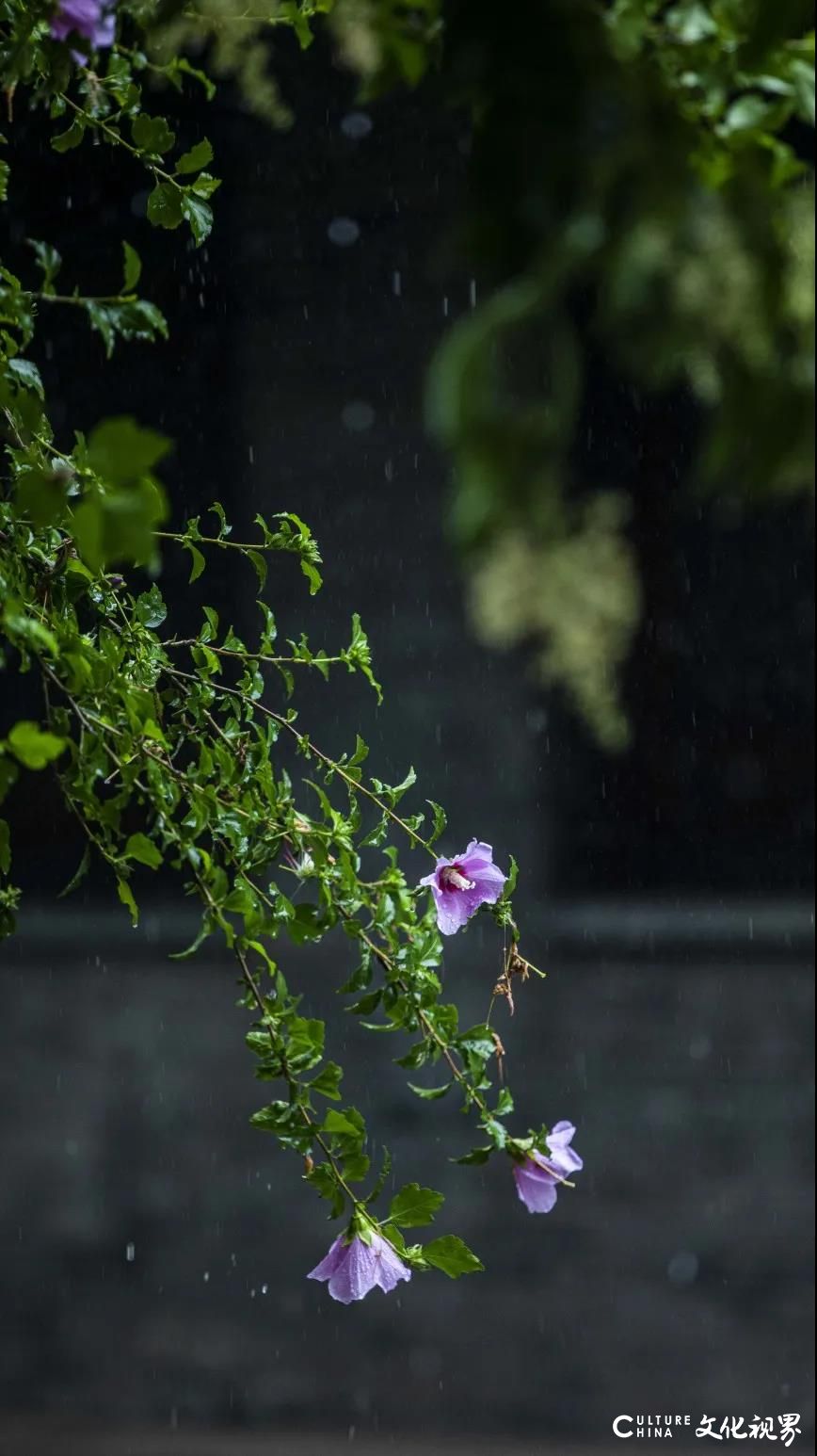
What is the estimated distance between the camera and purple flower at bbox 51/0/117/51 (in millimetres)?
653

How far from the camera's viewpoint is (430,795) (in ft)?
10.6

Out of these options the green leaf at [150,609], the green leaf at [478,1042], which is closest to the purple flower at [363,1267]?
the green leaf at [478,1042]

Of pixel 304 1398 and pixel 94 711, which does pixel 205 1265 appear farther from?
pixel 94 711

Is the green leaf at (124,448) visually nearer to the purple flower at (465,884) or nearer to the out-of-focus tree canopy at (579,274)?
the out-of-focus tree canopy at (579,274)

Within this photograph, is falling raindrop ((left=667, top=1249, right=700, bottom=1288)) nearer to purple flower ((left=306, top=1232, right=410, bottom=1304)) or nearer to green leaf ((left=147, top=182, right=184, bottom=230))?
purple flower ((left=306, top=1232, right=410, bottom=1304))

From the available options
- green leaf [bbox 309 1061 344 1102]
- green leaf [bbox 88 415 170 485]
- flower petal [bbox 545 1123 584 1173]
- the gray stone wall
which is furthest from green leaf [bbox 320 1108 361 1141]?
the gray stone wall

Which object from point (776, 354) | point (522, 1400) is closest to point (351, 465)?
point (522, 1400)

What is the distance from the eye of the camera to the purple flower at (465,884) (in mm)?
874

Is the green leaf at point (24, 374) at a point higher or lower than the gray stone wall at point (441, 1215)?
higher

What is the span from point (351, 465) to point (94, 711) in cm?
252

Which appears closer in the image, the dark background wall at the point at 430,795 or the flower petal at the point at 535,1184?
the flower petal at the point at 535,1184

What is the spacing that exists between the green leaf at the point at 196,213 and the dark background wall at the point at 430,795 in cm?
220

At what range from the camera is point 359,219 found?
125 inches

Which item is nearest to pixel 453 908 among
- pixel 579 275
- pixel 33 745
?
pixel 33 745
